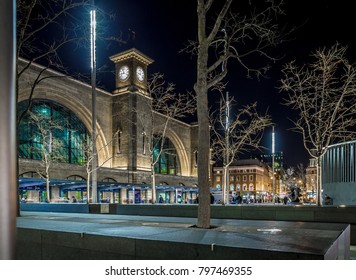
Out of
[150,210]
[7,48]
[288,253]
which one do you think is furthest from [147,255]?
[150,210]

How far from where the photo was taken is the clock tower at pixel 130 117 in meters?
59.5

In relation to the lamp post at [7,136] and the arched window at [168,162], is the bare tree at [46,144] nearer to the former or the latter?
the arched window at [168,162]

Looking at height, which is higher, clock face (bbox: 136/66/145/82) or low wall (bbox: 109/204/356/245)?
clock face (bbox: 136/66/145/82)

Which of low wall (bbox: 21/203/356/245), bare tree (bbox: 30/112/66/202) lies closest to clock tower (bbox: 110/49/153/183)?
bare tree (bbox: 30/112/66/202)

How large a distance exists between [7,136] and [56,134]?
170 feet

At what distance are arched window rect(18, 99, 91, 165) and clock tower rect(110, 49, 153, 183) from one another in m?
5.75

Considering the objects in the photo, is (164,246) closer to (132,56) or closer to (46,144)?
(46,144)

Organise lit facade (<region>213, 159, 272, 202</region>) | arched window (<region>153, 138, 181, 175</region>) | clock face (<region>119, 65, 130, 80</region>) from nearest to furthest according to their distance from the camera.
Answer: clock face (<region>119, 65, 130, 80</region>) → arched window (<region>153, 138, 181, 175</region>) → lit facade (<region>213, 159, 272, 202</region>)

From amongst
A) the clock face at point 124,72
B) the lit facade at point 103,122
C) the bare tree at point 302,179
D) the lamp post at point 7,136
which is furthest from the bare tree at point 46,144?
the bare tree at point 302,179

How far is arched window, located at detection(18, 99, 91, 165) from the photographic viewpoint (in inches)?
1838

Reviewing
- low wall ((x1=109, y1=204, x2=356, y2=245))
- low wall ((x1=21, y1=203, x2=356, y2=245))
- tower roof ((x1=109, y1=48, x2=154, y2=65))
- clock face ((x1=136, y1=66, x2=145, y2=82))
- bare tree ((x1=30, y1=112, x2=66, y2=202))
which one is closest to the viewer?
low wall ((x1=109, y1=204, x2=356, y2=245))

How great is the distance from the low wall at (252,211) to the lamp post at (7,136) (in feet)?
45.1

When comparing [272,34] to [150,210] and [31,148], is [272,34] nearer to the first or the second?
[150,210]

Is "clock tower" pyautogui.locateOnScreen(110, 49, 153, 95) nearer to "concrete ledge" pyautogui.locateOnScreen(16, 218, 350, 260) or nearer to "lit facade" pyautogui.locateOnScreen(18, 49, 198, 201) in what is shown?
"lit facade" pyautogui.locateOnScreen(18, 49, 198, 201)
